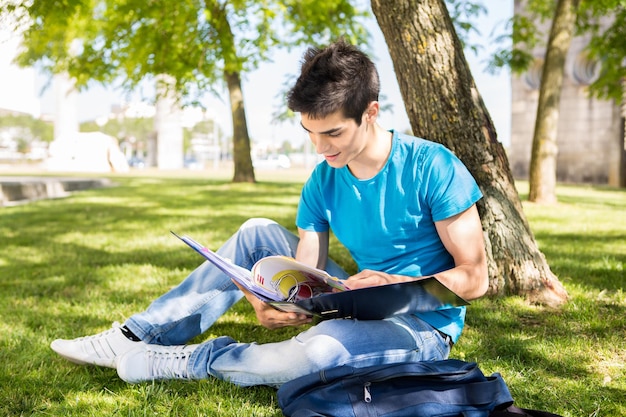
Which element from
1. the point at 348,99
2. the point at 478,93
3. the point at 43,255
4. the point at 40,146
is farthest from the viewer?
the point at 40,146

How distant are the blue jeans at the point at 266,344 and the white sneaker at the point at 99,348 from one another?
0.28ft

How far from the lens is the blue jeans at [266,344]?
2.37m

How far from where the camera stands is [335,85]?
7.97ft

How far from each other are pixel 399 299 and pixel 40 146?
94.4 metres

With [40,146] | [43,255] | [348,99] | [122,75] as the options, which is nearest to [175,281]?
[43,255]

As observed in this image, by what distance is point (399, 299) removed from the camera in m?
2.17

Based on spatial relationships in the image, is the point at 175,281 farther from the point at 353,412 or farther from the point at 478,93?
the point at 353,412

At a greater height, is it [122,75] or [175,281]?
[122,75]

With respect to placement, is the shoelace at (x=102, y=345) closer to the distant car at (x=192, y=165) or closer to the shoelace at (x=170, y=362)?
the shoelace at (x=170, y=362)

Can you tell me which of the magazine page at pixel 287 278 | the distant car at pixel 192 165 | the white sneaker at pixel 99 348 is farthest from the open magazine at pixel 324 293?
the distant car at pixel 192 165

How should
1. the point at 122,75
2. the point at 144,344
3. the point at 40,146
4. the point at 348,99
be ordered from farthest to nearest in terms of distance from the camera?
the point at 40,146, the point at 122,75, the point at 144,344, the point at 348,99

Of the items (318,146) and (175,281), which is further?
(175,281)

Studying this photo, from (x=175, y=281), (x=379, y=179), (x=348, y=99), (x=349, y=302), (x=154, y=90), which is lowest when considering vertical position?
(x=175, y=281)

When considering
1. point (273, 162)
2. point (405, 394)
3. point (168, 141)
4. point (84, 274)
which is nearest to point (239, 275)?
point (405, 394)
